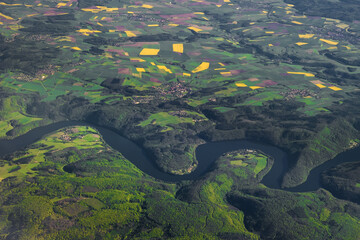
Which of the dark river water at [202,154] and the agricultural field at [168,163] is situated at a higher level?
the agricultural field at [168,163]

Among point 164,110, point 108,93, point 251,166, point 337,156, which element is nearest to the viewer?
point 251,166

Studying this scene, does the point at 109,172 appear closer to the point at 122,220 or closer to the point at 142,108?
the point at 122,220

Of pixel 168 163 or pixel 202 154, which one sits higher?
pixel 168 163

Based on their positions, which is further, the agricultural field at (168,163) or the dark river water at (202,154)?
the dark river water at (202,154)

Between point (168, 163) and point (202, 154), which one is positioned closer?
point (168, 163)

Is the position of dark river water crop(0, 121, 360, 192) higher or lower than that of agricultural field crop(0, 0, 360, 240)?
lower

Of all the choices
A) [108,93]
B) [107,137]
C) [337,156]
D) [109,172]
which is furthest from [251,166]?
[108,93]

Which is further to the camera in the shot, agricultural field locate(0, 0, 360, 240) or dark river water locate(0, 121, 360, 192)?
dark river water locate(0, 121, 360, 192)

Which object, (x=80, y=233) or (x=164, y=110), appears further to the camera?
(x=164, y=110)
